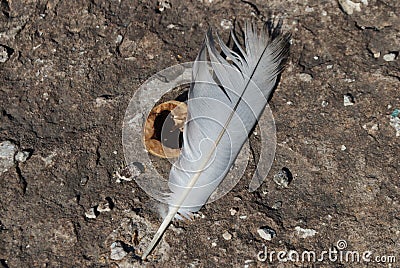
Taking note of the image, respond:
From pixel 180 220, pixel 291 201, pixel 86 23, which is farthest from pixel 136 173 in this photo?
pixel 86 23

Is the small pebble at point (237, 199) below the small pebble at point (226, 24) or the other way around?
below

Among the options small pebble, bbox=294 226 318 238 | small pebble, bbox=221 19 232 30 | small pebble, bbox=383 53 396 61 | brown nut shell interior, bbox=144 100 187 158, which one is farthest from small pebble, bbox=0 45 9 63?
small pebble, bbox=383 53 396 61

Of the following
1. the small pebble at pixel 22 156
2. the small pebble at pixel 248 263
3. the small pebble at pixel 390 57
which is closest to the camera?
the small pebble at pixel 248 263

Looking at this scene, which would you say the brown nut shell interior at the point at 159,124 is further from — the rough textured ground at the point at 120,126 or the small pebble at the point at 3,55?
the small pebble at the point at 3,55

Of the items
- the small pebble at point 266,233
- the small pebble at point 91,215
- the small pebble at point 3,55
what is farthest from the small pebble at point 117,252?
the small pebble at point 3,55

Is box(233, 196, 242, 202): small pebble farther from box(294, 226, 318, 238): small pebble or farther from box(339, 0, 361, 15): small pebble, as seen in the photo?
box(339, 0, 361, 15): small pebble

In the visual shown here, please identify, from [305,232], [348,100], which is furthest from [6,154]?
[348,100]
